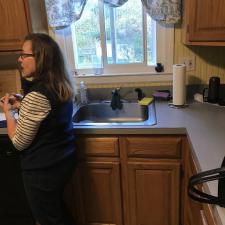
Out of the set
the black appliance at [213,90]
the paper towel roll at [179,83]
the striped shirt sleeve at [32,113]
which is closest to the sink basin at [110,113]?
the paper towel roll at [179,83]

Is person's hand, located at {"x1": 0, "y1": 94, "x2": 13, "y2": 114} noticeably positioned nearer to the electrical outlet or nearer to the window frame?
the window frame

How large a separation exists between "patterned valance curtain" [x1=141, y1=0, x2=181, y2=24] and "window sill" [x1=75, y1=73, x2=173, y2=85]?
40 cm

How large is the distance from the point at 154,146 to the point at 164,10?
930 mm

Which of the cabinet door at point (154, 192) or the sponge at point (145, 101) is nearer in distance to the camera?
the cabinet door at point (154, 192)

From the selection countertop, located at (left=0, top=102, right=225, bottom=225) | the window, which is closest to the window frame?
the window

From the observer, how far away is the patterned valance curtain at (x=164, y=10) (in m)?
1.82

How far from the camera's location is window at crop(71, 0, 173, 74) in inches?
80.0

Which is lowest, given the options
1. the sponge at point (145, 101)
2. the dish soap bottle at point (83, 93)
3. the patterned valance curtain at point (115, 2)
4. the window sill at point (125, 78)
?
the sponge at point (145, 101)

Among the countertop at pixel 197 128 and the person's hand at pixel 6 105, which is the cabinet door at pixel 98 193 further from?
the person's hand at pixel 6 105

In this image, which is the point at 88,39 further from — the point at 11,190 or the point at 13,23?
the point at 11,190

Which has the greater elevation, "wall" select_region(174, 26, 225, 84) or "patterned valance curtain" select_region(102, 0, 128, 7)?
"patterned valance curtain" select_region(102, 0, 128, 7)

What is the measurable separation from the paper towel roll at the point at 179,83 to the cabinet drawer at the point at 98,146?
21.9 inches

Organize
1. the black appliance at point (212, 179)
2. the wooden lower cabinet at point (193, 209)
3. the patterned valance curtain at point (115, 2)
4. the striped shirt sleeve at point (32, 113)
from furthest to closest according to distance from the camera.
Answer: the patterned valance curtain at point (115, 2) → the striped shirt sleeve at point (32, 113) → the wooden lower cabinet at point (193, 209) → the black appliance at point (212, 179)

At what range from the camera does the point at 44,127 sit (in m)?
1.41
